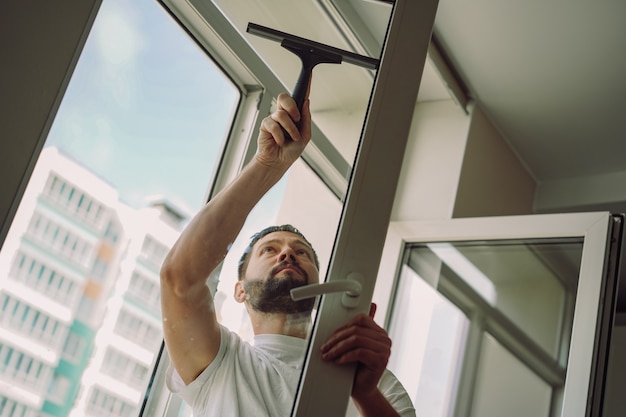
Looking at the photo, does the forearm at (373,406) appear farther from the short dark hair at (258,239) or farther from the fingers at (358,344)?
the short dark hair at (258,239)

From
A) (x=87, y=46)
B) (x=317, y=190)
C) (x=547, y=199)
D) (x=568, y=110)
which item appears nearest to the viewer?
(x=87, y=46)

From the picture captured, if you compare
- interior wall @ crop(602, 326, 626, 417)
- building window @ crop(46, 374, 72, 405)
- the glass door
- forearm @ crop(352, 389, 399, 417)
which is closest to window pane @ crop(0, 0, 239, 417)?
building window @ crop(46, 374, 72, 405)

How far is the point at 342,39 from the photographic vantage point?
1.55 m

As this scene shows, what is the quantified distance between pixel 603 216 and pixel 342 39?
1.12 metres

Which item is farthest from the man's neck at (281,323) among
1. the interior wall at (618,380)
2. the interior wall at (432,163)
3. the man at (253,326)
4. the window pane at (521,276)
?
the interior wall at (618,380)

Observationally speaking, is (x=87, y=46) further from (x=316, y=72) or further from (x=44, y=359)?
(x=44, y=359)

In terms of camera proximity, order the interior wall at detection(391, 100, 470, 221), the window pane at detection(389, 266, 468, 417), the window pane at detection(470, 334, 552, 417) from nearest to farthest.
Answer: the window pane at detection(470, 334, 552, 417) → the window pane at detection(389, 266, 468, 417) → the interior wall at detection(391, 100, 470, 221)

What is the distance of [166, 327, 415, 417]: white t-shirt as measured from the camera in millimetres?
1316

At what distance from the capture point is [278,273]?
1.41m

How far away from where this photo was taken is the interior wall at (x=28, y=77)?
1181 millimetres

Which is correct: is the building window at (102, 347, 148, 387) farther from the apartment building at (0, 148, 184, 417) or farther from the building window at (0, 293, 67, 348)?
the building window at (0, 293, 67, 348)

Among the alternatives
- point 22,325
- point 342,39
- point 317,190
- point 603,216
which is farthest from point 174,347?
point 603,216

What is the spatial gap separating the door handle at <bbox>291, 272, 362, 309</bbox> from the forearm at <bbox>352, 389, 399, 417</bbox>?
19 cm

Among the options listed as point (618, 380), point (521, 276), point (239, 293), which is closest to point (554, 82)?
point (521, 276)
